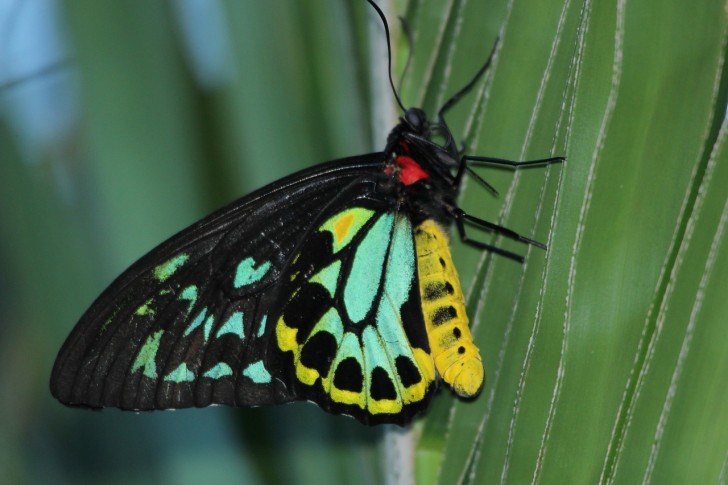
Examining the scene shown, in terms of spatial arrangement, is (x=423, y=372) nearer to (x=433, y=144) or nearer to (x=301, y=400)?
(x=301, y=400)

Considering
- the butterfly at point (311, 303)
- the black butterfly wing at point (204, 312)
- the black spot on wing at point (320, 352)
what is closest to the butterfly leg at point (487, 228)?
the butterfly at point (311, 303)

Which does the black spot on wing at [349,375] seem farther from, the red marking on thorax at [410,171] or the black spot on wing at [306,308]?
the red marking on thorax at [410,171]

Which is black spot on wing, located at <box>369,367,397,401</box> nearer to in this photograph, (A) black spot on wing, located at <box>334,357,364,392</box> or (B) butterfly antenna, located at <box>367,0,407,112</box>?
(A) black spot on wing, located at <box>334,357,364,392</box>

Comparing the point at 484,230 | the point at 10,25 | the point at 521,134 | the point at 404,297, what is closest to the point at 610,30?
the point at 521,134

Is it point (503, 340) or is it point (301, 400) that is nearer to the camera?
point (503, 340)

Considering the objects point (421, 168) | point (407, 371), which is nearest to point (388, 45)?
point (421, 168)

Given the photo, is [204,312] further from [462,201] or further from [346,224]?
[462,201]

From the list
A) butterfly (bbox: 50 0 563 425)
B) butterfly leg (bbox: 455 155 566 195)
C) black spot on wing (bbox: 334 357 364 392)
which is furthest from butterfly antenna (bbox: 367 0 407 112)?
black spot on wing (bbox: 334 357 364 392)
